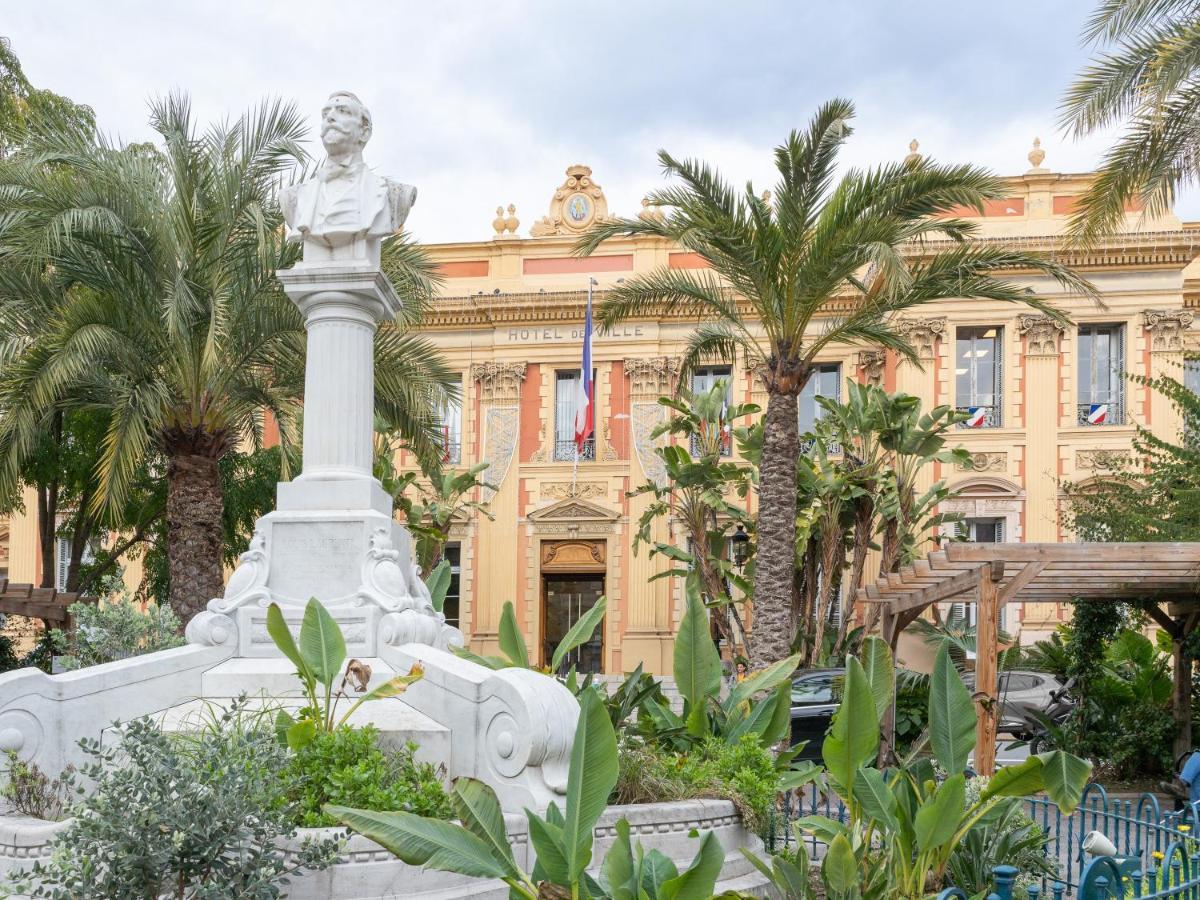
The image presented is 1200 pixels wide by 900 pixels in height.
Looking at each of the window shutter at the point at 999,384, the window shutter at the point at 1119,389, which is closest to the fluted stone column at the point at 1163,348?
the window shutter at the point at 1119,389

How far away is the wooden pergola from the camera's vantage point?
A: 40.9ft

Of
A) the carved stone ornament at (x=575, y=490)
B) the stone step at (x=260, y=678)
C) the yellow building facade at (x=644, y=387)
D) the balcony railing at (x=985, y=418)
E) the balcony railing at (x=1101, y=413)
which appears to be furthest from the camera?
the carved stone ornament at (x=575, y=490)

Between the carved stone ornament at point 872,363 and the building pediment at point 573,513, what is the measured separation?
6909 millimetres

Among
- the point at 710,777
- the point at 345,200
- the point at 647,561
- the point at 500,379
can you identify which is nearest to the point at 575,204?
the point at 500,379

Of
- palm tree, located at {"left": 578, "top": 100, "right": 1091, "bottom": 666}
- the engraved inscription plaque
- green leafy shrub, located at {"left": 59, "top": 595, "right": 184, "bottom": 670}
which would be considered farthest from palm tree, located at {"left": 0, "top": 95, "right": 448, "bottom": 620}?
the engraved inscription plaque

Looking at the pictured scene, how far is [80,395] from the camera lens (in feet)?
50.3

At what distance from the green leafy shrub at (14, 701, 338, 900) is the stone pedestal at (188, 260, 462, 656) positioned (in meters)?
2.66

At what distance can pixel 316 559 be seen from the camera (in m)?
8.35

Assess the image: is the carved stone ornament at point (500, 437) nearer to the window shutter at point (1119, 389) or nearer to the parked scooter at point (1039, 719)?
the window shutter at point (1119, 389)

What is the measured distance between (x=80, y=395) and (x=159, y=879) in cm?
1147

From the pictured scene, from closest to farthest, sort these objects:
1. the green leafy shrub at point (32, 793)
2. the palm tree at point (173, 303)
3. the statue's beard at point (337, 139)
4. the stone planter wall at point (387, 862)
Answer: the stone planter wall at point (387, 862) → the green leafy shrub at point (32, 793) → the statue's beard at point (337, 139) → the palm tree at point (173, 303)

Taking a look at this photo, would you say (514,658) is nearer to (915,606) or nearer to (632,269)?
(915,606)

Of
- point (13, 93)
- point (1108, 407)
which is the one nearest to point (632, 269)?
point (1108, 407)

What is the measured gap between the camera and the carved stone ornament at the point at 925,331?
30.4 metres
